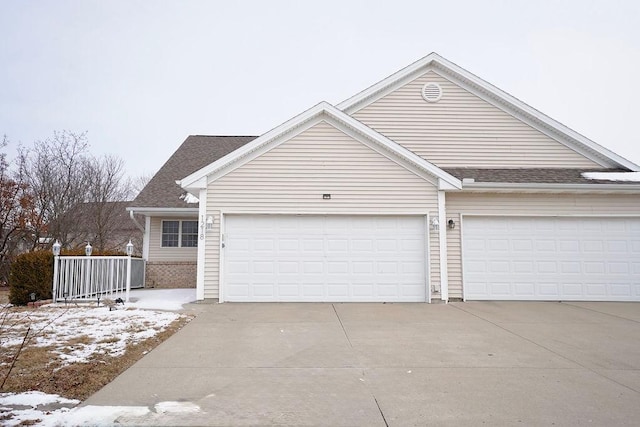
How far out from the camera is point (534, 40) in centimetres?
1525

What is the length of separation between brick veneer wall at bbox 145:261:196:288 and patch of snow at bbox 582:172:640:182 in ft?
42.7

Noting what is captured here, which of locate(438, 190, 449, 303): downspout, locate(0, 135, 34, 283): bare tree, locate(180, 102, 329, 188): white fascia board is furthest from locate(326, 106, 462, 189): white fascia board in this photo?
locate(0, 135, 34, 283): bare tree

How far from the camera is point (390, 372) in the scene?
4.63m

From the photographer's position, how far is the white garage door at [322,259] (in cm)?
998

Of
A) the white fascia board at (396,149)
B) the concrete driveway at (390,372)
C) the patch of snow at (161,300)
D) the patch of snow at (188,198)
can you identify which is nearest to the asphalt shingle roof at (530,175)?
the white fascia board at (396,149)

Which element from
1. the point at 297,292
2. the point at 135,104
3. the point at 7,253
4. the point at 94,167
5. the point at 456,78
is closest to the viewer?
the point at 297,292

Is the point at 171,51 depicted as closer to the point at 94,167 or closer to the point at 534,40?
the point at 94,167

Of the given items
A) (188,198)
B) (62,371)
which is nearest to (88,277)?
(188,198)

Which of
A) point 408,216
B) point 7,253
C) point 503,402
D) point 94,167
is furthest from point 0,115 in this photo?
point 503,402

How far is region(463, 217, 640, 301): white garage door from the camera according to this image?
10453mm

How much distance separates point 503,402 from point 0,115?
911 inches

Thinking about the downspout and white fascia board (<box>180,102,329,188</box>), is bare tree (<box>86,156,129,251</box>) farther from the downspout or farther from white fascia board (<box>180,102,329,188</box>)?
the downspout

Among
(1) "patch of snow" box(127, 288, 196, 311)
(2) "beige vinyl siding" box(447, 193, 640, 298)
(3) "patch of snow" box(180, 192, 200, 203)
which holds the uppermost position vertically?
(3) "patch of snow" box(180, 192, 200, 203)

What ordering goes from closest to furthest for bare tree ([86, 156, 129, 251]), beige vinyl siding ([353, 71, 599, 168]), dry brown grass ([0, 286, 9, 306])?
1. dry brown grass ([0, 286, 9, 306])
2. beige vinyl siding ([353, 71, 599, 168])
3. bare tree ([86, 156, 129, 251])
